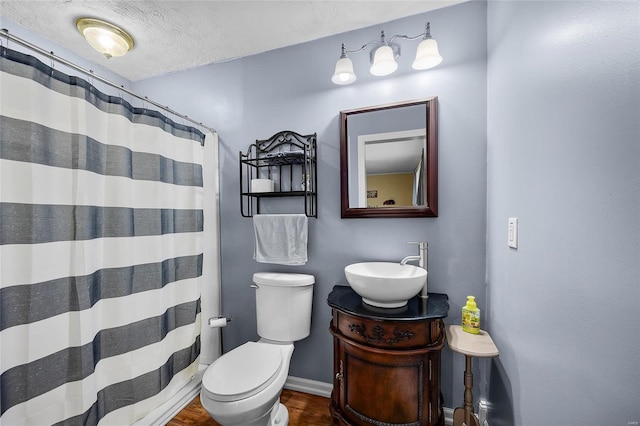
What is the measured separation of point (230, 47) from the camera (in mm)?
1812

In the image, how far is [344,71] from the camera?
4.88 ft

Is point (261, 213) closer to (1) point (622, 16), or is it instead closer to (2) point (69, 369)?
(2) point (69, 369)

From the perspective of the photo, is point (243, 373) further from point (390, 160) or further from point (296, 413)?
point (390, 160)

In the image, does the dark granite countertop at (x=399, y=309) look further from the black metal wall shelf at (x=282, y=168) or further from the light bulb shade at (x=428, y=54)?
the light bulb shade at (x=428, y=54)

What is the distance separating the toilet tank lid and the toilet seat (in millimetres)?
366

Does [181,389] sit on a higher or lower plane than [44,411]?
lower

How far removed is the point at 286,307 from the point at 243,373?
1.44 ft

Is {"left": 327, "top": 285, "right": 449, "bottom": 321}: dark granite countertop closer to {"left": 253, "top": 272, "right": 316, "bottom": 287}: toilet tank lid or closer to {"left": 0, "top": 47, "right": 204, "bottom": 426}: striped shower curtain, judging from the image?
{"left": 253, "top": 272, "right": 316, "bottom": 287}: toilet tank lid

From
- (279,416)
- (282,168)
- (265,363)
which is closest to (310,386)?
(279,416)

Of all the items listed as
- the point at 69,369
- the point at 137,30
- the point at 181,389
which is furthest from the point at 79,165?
the point at 181,389

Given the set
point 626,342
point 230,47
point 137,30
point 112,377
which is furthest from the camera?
point 230,47

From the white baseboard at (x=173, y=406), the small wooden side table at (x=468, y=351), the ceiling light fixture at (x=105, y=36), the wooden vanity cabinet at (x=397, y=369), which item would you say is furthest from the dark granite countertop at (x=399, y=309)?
the ceiling light fixture at (x=105, y=36)

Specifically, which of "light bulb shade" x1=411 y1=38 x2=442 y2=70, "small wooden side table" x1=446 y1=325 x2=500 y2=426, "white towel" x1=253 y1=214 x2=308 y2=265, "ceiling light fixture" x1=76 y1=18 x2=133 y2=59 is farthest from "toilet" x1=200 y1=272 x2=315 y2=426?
"ceiling light fixture" x1=76 y1=18 x2=133 y2=59

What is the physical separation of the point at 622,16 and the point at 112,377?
2207 millimetres
